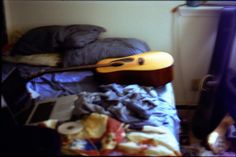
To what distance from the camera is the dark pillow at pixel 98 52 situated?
2.15 metres

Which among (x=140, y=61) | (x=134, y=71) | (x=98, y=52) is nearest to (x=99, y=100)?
(x=134, y=71)

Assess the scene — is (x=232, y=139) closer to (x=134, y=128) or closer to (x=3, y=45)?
(x=134, y=128)

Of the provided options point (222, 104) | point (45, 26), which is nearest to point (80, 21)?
point (45, 26)

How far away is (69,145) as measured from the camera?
1223 mm

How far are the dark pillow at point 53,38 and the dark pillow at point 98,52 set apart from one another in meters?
0.06

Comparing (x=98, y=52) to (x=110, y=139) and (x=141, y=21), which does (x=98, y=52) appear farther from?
(x=110, y=139)

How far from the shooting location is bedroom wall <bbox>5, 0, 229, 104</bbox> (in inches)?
95.8

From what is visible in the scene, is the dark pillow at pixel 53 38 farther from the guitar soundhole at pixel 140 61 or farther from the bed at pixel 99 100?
the guitar soundhole at pixel 140 61

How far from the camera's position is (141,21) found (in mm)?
2475

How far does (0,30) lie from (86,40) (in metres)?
0.72

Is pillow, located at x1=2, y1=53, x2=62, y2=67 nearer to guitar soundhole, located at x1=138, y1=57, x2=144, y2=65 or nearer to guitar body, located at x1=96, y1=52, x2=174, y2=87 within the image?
guitar body, located at x1=96, y1=52, x2=174, y2=87

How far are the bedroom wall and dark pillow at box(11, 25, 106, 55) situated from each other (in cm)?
17

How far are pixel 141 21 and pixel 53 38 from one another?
745 mm

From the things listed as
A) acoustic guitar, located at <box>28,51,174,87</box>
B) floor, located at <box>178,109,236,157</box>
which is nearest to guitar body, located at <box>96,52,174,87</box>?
acoustic guitar, located at <box>28,51,174,87</box>
